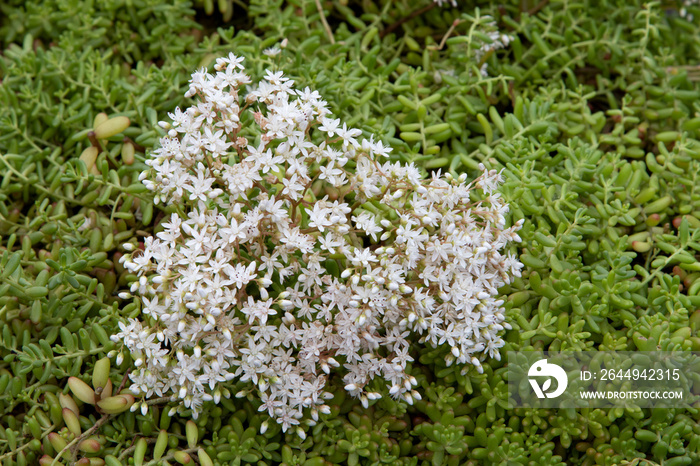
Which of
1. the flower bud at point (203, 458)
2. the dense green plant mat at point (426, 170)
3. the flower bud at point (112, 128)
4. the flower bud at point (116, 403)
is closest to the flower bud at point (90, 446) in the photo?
the dense green plant mat at point (426, 170)

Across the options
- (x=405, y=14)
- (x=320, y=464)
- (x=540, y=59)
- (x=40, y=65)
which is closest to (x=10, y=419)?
(x=320, y=464)

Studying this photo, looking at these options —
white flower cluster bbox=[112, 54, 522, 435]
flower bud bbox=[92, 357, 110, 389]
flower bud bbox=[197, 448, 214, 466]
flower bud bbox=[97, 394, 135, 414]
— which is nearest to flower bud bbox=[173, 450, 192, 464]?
flower bud bbox=[197, 448, 214, 466]

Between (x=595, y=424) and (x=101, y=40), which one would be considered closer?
(x=595, y=424)

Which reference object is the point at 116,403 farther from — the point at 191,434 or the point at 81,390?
the point at 191,434

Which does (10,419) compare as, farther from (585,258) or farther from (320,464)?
(585,258)

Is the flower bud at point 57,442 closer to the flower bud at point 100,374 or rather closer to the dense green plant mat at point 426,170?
the dense green plant mat at point 426,170
